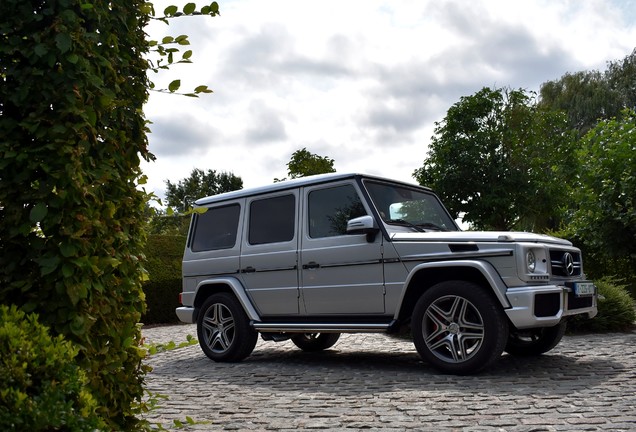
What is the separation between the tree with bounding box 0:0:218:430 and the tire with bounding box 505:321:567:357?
5.79 m

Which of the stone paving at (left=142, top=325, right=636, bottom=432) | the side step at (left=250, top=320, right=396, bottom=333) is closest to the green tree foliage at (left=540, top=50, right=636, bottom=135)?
the stone paving at (left=142, top=325, right=636, bottom=432)

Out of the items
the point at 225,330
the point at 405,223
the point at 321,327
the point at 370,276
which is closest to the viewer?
the point at 370,276

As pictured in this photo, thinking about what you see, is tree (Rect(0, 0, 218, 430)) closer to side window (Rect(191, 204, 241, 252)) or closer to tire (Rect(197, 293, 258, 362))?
tire (Rect(197, 293, 258, 362))

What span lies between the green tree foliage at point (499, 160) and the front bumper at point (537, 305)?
2321cm

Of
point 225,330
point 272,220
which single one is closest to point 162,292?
point 225,330

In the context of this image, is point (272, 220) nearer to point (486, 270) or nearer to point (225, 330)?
point (225, 330)

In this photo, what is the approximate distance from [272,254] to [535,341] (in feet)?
11.0

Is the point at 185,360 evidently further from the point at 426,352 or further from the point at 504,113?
the point at 504,113

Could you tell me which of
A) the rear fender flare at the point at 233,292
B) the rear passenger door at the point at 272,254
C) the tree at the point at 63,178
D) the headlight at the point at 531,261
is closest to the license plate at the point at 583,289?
the headlight at the point at 531,261

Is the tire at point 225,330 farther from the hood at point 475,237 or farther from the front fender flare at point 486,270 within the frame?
the front fender flare at point 486,270

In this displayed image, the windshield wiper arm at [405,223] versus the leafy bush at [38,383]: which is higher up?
the windshield wiper arm at [405,223]

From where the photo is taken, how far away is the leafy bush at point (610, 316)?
36.0 ft

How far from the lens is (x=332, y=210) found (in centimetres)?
827

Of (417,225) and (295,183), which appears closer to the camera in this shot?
(417,225)
